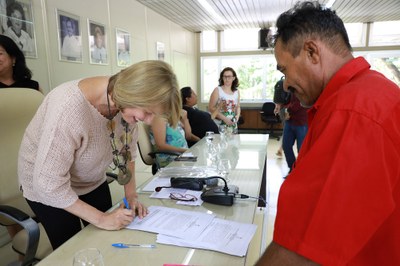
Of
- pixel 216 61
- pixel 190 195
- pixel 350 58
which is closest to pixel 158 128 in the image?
pixel 190 195

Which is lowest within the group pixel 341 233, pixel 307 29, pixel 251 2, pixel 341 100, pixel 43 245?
pixel 43 245

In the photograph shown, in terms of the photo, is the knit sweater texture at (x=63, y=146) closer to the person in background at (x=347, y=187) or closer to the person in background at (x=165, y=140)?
the person in background at (x=347, y=187)

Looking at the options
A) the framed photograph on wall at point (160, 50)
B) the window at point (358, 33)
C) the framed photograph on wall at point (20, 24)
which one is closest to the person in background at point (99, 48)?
the framed photograph on wall at point (20, 24)

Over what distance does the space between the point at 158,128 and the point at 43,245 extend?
4.37ft

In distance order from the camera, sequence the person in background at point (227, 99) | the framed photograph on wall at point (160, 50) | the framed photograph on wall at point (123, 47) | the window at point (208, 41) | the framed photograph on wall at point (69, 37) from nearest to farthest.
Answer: the framed photograph on wall at point (69, 37) → the person in background at point (227, 99) → the framed photograph on wall at point (123, 47) → the framed photograph on wall at point (160, 50) → the window at point (208, 41)

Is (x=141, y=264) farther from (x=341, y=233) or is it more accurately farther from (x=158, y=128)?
(x=158, y=128)

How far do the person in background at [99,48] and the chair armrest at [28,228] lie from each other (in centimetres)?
248

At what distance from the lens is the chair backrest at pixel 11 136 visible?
146 cm

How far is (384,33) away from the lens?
22.3 ft

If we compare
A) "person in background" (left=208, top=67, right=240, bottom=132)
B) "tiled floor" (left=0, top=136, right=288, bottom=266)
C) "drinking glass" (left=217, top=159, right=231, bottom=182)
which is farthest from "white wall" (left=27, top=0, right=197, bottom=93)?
"drinking glass" (left=217, top=159, right=231, bottom=182)

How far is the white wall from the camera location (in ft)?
8.66

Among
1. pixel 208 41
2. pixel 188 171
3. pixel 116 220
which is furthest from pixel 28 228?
pixel 208 41

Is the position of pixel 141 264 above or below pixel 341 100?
below

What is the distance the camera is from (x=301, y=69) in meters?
0.76
